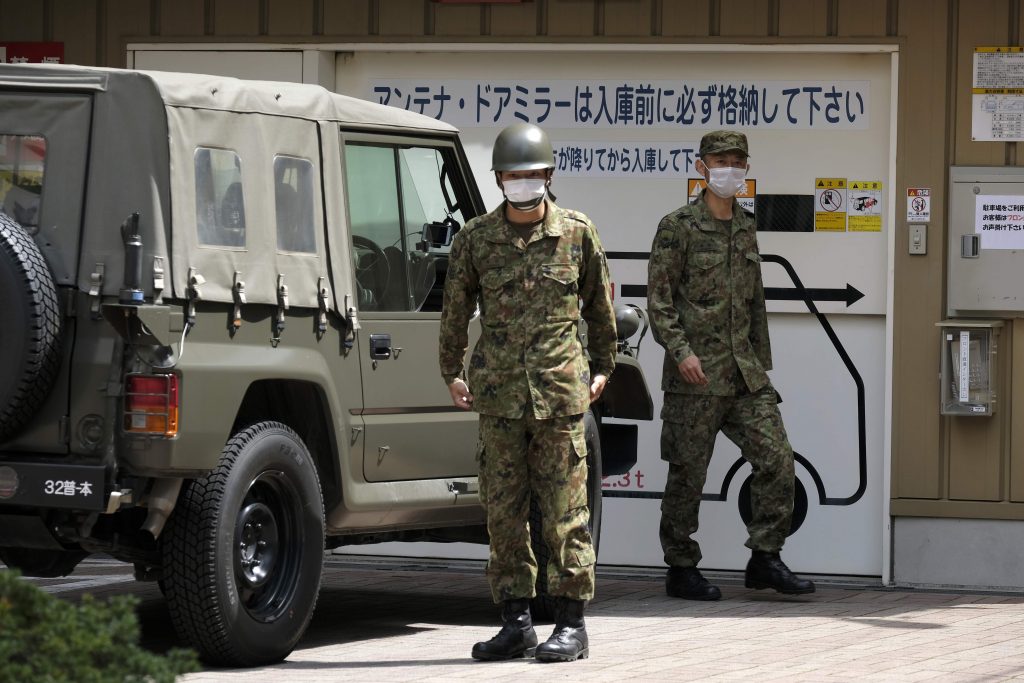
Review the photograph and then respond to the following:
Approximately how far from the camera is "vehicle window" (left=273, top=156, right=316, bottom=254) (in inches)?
265

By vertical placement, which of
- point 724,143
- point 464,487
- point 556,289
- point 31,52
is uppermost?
point 31,52

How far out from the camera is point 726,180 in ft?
28.8

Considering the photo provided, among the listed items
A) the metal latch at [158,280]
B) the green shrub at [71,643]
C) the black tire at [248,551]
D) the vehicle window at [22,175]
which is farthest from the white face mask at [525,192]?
the green shrub at [71,643]

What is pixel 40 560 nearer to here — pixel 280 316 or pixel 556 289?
pixel 280 316

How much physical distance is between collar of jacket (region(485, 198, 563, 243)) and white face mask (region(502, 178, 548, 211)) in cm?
12

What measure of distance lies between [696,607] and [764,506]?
2.07 ft

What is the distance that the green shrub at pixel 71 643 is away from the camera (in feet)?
12.1

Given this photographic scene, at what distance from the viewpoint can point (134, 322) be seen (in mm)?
5977

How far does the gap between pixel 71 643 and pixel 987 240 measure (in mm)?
6725


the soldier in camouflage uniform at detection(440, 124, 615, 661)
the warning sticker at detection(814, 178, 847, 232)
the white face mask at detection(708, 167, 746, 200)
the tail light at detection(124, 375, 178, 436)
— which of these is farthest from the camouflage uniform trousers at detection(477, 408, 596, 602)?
the warning sticker at detection(814, 178, 847, 232)

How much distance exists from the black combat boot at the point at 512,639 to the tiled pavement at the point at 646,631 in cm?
7

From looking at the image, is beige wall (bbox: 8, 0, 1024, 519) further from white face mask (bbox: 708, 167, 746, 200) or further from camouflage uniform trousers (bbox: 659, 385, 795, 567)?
white face mask (bbox: 708, 167, 746, 200)

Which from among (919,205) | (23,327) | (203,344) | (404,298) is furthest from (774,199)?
(23,327)

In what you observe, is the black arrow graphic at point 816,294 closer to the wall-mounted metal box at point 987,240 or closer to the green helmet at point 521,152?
the wall-mounted metal box at point 987,240
